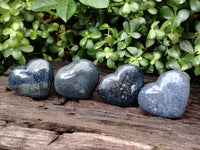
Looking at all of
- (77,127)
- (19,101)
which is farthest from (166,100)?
(19,101)

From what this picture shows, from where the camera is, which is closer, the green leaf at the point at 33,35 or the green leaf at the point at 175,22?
the green leaf at the point at 175,22

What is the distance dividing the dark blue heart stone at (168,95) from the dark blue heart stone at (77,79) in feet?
1.11

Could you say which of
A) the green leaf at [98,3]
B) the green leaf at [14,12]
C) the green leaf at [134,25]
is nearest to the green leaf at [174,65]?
the green leaf at [134,25]

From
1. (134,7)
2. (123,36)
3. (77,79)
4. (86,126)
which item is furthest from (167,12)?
(86,126)

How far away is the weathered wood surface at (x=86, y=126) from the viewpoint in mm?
1447

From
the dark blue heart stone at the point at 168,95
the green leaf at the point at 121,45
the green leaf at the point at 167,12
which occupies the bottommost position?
the dark blue heart stone at the point at 168,95

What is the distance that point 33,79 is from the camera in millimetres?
1783

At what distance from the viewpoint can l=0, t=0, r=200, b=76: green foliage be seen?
186cm

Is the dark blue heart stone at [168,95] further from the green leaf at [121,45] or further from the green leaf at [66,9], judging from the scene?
the green leaf at [66,9]

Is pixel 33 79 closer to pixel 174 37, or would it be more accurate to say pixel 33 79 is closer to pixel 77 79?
pixel 77 79

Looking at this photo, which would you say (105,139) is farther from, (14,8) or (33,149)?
(14,8)

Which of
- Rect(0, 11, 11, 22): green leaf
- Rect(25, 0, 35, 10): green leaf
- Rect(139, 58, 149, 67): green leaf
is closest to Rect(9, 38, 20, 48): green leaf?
Rect(0, 11, 11, 22): green leaf

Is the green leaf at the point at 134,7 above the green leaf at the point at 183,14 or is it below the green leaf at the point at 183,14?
above

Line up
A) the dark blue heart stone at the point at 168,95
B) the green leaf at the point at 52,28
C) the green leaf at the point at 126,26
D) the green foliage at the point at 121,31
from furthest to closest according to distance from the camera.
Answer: the green leaf at the point at 52,28 < the green leaf at the point at 126,26 < the green foliage at the point at 121,31 < the dark blue heart stone at the point at 168,95
